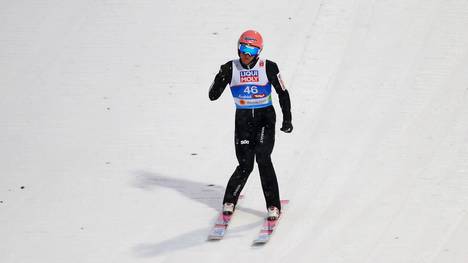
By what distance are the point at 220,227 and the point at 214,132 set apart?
9.23 ft

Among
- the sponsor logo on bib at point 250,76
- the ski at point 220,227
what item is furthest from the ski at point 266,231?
the sponsor logo on bib at point 250,76

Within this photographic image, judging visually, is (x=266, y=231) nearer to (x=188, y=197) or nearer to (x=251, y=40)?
(x=188, y=197)

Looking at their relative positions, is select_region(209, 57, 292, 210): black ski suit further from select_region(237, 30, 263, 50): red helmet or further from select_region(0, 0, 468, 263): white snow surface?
select_region(0, 0, 468, 263): white snow surface

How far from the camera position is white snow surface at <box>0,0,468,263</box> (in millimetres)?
10039

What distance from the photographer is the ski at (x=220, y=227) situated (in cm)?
1006

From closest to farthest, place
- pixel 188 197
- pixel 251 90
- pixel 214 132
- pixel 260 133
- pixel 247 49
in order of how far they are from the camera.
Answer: pixel 247 49, pixel 251 90, pixel 260 133, pixel 188 197, pixel 214 132

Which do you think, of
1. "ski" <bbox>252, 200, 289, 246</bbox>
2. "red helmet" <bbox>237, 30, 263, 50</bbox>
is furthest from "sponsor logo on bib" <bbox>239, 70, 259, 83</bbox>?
"ski" <bbox>252, 200, 289, 246</bbox>

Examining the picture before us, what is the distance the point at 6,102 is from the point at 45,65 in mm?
1192

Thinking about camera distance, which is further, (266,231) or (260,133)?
(260,133)

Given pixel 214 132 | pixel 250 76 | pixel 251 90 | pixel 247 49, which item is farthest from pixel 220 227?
pixel 214 132

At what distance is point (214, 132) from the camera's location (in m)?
12.9

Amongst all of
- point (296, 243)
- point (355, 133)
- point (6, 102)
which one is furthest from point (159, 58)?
point (296, 243)

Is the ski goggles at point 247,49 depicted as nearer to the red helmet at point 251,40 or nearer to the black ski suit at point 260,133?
the red helmet at point 251,40

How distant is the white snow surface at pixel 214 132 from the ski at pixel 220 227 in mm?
79
